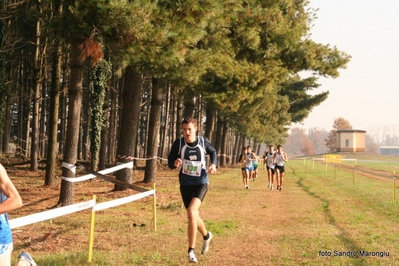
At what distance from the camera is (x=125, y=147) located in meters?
18.5

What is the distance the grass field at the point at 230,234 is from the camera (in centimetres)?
850

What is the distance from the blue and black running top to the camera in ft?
28.2

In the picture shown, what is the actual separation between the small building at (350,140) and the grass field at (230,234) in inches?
4196

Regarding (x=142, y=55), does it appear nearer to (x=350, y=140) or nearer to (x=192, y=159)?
(x=192, y=159)

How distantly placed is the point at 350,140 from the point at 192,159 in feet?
386

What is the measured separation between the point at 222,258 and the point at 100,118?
18.6 meters

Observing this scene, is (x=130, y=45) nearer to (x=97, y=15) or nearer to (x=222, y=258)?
(x=97, y=15)

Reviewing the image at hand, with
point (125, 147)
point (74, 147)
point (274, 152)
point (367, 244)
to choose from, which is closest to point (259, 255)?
point (367, 244)

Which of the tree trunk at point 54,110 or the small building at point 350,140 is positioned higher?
the small building at point 350,140

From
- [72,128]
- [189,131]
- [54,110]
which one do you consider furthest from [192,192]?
[54,110]

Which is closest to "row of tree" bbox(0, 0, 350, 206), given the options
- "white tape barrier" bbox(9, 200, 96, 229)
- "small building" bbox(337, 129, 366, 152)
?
"white tape barrier" bbox(9, 200, 96, 229)

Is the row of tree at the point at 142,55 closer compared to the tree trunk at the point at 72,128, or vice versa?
the row of tree at the point at 142,55

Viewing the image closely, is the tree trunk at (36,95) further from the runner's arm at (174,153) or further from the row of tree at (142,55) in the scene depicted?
the runner's arm at (174,153)

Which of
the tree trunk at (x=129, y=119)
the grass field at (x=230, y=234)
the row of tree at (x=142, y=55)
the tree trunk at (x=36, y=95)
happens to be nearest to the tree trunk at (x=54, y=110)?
the row of tree at (x=142, y=55)
